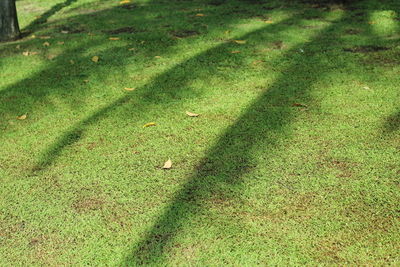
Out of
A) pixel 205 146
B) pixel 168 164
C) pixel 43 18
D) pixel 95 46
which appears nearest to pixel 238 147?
pixel 205 146

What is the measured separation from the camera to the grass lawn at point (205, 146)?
2402 mm

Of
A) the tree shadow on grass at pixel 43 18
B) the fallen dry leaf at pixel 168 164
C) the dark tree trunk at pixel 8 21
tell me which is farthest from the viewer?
the tree shadow on grass at pixel 43 18

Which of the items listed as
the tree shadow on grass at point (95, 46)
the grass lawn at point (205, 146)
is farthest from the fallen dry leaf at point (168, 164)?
the tree shadow on grass at point (95, 46)

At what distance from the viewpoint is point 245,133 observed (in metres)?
3.51

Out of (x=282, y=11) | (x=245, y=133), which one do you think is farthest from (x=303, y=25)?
(x=245, y=133)

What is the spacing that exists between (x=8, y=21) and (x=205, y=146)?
4163mm

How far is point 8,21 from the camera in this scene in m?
6.13

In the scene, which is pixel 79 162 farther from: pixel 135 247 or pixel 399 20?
pixel 399 20

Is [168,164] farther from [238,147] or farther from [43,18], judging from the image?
[43,18]

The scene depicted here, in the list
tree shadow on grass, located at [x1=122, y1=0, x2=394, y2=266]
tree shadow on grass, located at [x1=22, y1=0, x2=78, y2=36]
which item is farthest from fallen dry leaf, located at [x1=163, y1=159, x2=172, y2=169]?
tree shadow on grass, located at [x1=22, y1=0, x2=78, y2=36]

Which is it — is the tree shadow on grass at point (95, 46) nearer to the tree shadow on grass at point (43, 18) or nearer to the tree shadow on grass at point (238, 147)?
the tree shadow on grass at point (43, 18)

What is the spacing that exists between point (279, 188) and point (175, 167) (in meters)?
0.73

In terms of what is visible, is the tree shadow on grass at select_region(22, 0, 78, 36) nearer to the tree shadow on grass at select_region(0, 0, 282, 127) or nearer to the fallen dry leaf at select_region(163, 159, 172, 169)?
the tree shadow on grass at select_region(0, 0, 282, 127)

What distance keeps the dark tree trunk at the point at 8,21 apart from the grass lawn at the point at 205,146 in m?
0.21
